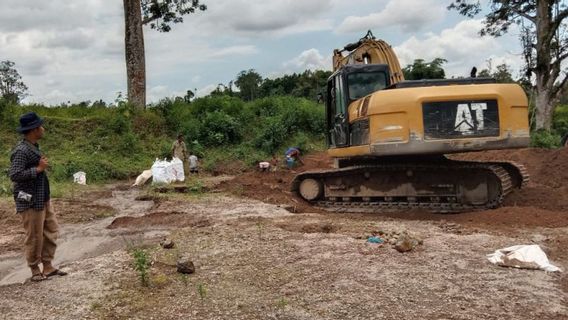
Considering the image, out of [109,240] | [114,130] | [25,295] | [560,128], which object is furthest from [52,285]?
[560,128]

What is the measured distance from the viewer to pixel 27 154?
17.6 feet

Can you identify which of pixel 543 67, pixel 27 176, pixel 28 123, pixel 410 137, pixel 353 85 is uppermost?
pixel 543 67

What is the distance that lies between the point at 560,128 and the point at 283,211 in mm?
30310

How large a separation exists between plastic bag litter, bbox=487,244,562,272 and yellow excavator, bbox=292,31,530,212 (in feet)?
8.46

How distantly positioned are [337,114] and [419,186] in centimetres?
202

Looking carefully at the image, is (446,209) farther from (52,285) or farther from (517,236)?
(52,285)

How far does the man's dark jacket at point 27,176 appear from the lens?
5.28 metres

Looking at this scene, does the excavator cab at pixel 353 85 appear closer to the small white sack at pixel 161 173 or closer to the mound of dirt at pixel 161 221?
the mound of dirt at pixel 161 221

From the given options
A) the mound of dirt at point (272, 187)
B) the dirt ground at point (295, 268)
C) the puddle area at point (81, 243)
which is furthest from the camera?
the mound of dirt at point (272, 187)

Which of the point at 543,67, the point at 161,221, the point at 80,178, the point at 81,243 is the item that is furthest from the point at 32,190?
the point at 543,67

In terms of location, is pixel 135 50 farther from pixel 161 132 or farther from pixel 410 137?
pixel 410 137

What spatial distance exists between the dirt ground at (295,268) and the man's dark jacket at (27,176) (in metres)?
0.81

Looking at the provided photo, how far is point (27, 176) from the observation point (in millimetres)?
5266

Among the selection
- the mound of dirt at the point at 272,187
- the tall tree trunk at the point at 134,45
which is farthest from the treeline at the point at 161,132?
the mound of dirt at the point at 272,187
